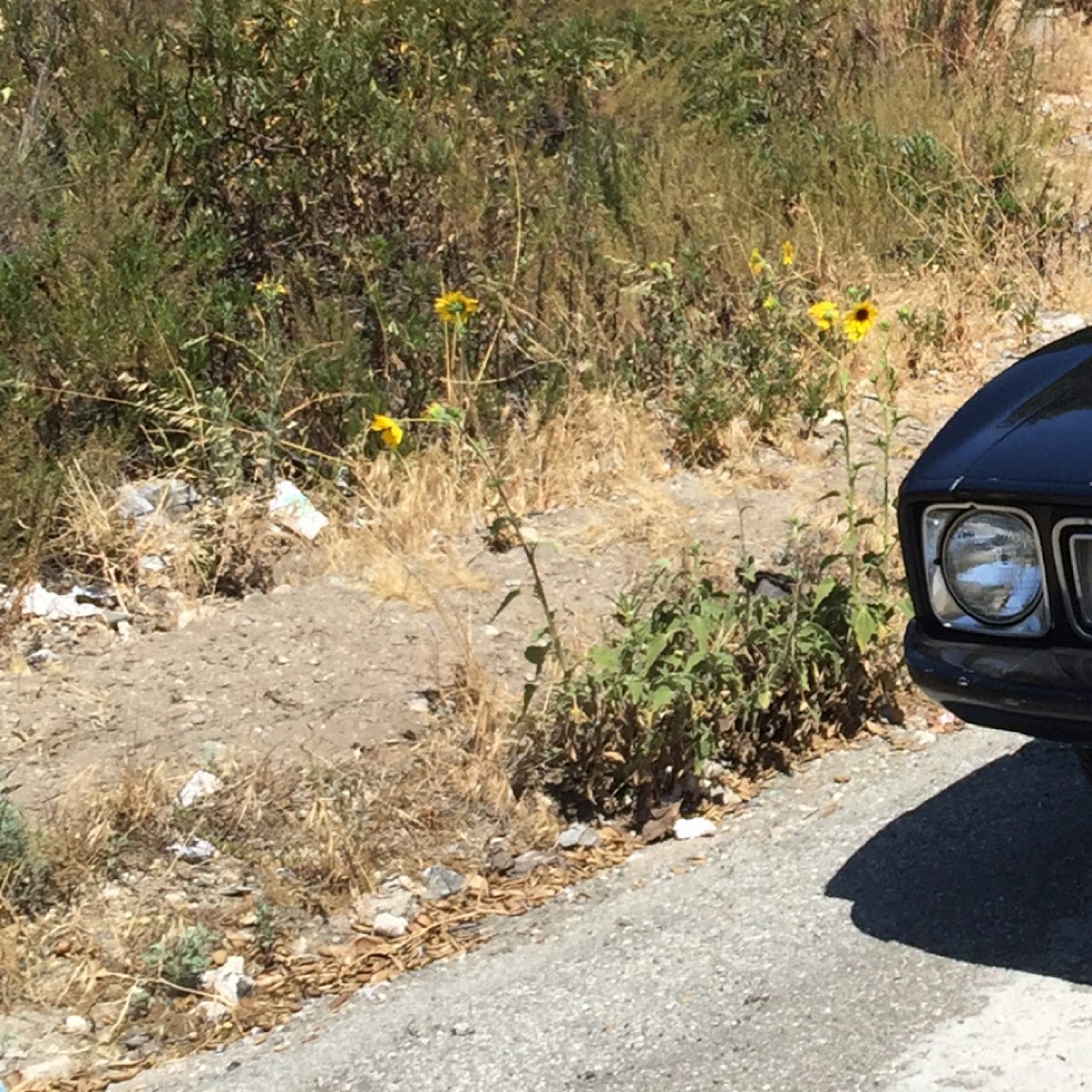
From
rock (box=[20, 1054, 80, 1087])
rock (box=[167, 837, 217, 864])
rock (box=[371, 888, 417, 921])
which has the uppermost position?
rock (box=[167, 837, 217, 864])

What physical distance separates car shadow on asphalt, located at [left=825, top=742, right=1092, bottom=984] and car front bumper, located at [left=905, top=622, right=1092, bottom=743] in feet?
1.85

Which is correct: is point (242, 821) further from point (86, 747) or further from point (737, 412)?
point (737, 412)

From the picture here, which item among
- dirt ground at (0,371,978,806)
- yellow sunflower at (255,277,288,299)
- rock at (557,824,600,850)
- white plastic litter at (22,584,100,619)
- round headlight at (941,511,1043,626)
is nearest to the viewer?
round headlight at (941,511,1043,626)

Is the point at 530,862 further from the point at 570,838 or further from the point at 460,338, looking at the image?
the point at 460,338

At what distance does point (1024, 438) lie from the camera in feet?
10.6

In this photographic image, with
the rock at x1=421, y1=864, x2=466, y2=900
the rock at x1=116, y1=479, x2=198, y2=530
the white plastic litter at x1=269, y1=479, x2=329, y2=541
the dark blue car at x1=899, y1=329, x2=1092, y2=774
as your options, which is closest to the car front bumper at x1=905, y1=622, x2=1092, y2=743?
the dark blue car at x1=899, y1=329, x2=1092, y2=774

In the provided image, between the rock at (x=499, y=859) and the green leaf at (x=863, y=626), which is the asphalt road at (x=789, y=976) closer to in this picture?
the rock at (x=499, y=859)

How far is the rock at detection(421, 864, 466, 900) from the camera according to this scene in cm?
410

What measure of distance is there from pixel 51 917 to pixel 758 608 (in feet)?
6.46

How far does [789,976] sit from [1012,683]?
2.64 ft

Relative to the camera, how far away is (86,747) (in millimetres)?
4637

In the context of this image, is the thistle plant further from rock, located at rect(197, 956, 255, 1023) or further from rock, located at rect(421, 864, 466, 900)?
rock, located at rect(197, 956, 255, 1023)

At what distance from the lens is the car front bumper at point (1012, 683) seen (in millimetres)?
3061

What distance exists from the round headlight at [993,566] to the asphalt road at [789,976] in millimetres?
750
